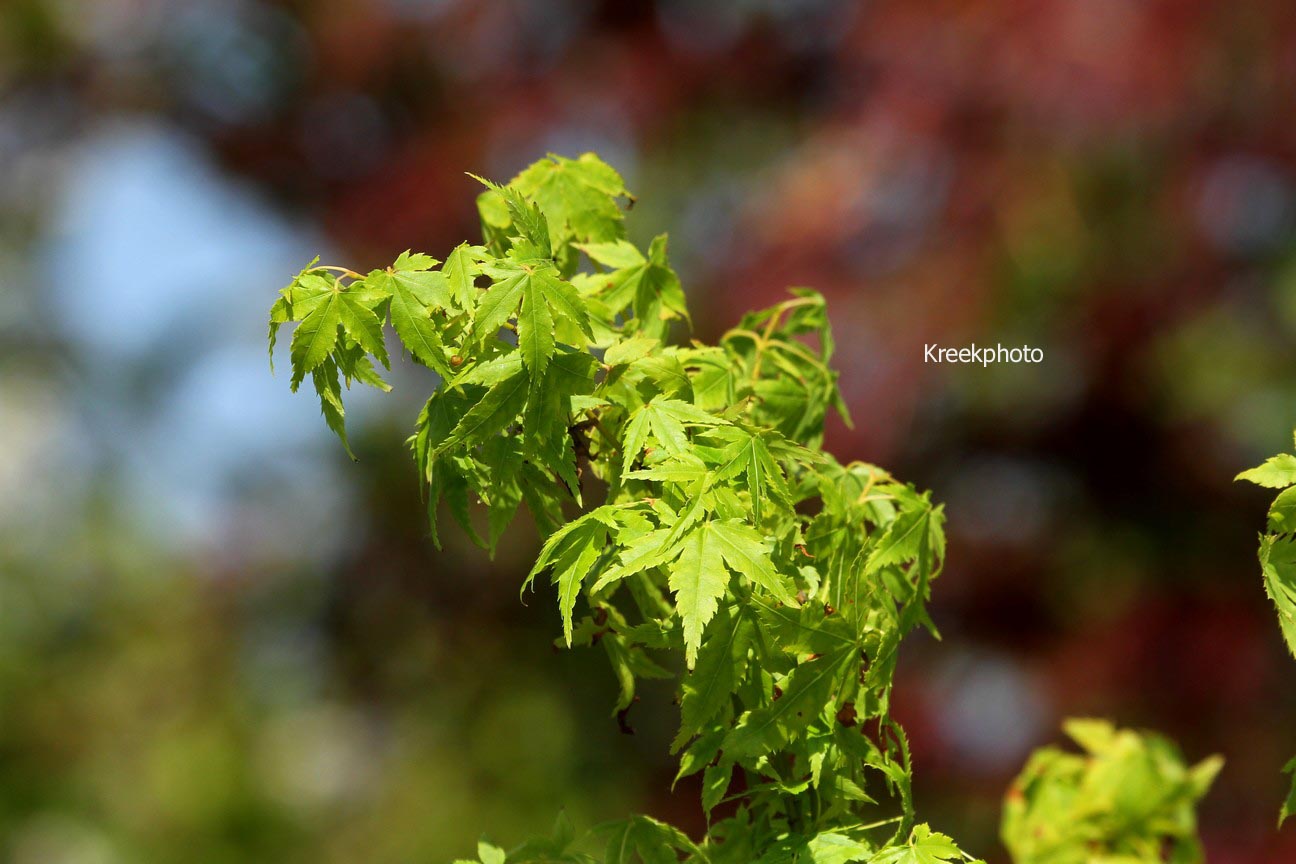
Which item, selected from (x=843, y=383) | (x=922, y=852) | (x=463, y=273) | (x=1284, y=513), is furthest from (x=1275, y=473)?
(x=843, y=383)

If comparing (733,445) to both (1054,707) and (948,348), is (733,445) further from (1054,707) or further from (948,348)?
(1054,707)

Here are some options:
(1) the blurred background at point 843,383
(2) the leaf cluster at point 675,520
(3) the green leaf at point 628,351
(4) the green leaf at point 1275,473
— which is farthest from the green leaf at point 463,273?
(1) the blurred background at point 843,383

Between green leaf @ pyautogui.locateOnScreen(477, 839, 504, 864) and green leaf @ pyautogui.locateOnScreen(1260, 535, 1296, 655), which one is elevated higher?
green leaf @ pyautogui.locateOnScreen(1260, 535, 1296, 655)

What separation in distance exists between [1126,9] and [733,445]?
3.17 m

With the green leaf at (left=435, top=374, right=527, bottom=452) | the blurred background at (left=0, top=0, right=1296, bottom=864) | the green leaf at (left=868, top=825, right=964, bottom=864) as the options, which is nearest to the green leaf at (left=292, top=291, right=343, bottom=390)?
the green leaf at (left=435, top=374, right=527, bottom=452)

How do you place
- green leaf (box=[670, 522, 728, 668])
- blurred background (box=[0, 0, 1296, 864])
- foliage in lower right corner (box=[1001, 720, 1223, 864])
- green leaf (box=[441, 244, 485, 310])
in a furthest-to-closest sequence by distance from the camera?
blurred background (box=[0, 0, 1296, 864])
green leaf (box=[441, 244, 485, 310])
green leaf (box=[670, 522, 728, 668])
foliage in lower right corner (box=[1001, 720, 1223, 864])

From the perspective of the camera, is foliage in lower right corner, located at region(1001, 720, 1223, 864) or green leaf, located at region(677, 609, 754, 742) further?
green leaf, located at region(677, 609, 754, 742)

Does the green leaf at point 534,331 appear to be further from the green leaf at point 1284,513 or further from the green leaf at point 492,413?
the green leaf at point 1284,513

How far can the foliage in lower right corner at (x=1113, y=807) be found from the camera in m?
0.70

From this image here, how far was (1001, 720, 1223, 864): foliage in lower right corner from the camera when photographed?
2.29 feet

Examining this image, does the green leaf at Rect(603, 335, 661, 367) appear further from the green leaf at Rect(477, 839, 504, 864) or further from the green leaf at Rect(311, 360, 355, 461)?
the green leaf at Rect(477, 839, 504, 864)

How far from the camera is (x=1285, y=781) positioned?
381 centimetres

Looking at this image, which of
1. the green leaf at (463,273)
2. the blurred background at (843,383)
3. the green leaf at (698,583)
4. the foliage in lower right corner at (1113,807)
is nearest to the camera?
the foliage in lower right corner at (1113,807)

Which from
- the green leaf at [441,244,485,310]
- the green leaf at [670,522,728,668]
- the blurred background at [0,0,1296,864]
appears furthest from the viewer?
the blurred background at [0,0,1296,864]
